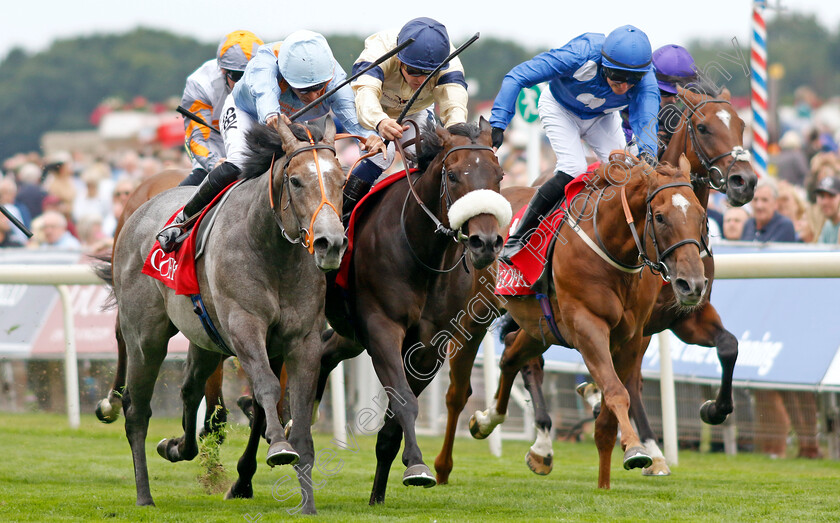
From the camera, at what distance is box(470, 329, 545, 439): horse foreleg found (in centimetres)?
757

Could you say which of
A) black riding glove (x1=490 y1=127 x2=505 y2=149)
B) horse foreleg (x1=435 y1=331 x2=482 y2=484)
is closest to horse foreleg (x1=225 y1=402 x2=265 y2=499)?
horse foreleg (x1=435 y1=331 x2=482 y2=484)

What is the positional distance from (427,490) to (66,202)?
33.5 ft

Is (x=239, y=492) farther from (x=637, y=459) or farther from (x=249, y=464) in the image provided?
(x=637, y=459)

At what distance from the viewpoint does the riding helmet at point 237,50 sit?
7.61 meters

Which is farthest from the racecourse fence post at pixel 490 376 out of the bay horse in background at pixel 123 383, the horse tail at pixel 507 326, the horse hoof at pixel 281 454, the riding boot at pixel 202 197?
the horse hoof at pixel 281 454

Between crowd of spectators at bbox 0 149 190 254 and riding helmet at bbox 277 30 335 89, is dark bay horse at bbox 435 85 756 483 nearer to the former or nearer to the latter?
riding helmet at bbox 277 30 335 89

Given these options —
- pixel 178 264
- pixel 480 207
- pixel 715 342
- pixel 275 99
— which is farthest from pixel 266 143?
pixel 715 342

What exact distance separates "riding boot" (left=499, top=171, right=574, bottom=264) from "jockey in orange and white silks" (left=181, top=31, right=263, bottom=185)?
2062 mm

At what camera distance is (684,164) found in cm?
664

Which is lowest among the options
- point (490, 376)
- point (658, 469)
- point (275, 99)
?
point (658, 469)

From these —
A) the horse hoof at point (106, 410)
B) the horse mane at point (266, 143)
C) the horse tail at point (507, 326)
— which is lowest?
the horse hoof at point (106, 410)

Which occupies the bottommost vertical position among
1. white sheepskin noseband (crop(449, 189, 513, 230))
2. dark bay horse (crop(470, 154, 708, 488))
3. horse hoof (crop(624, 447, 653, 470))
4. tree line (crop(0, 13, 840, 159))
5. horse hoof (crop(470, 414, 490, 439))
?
horse hoof (crop(470, 414, 490, 439))

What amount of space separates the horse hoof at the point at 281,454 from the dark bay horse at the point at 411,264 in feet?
2.11

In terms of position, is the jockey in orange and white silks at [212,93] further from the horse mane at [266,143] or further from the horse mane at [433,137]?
the horse mane at [433,137]
